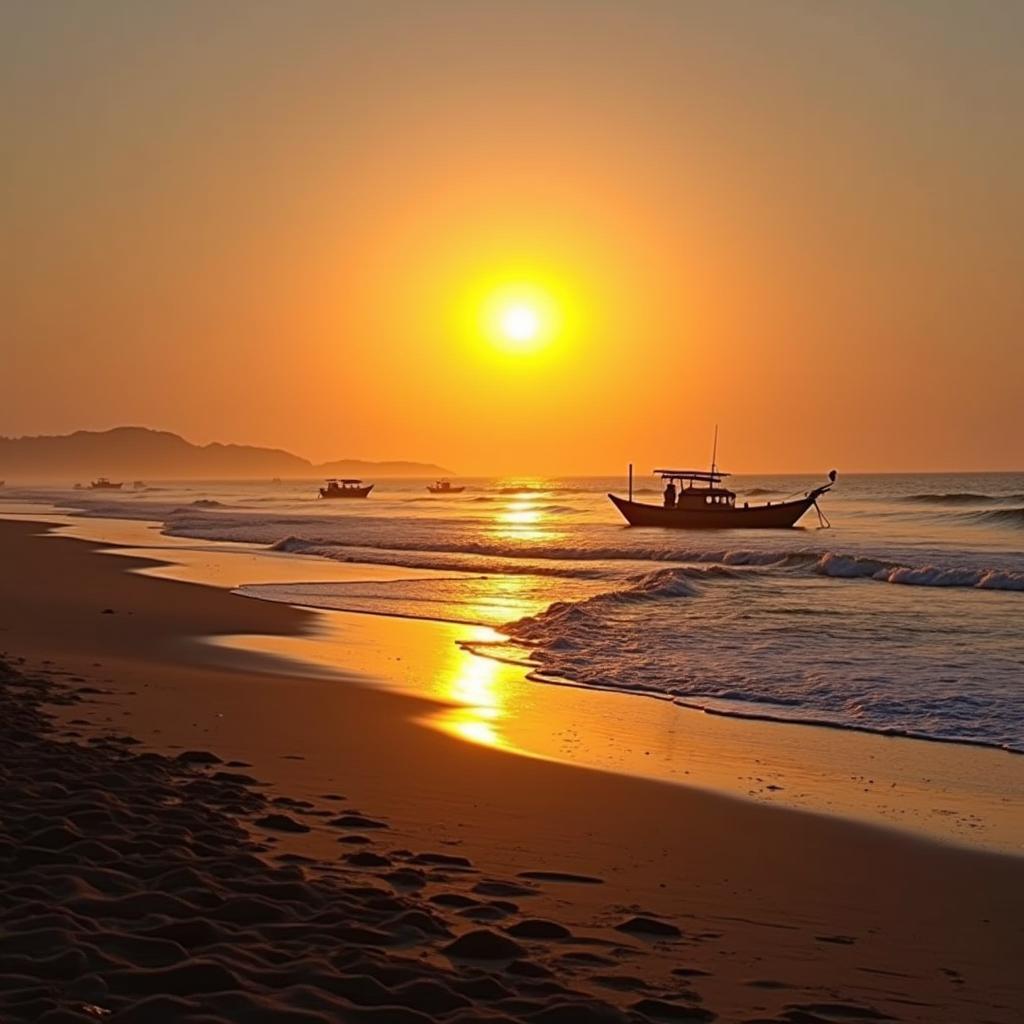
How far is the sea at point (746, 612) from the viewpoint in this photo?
1356cm

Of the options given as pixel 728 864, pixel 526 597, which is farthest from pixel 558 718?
pixel 526 597

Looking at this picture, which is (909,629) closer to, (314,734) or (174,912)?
(314,734)

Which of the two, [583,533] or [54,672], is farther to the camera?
[583,533]

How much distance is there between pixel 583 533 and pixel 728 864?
5236cm

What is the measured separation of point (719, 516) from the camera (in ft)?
204

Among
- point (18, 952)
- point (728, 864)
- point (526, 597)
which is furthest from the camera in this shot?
point (526, 597)

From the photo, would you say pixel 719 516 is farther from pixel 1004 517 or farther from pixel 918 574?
pixel 918 574

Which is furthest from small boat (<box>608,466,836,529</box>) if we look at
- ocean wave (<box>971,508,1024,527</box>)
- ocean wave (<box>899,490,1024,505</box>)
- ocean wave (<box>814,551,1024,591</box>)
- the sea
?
ocean wave (<box>899,490,1024,505</box>)

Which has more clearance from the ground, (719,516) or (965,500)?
(965,500)

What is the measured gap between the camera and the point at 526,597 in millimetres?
27047

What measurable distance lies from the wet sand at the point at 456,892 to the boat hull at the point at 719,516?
52.6 m

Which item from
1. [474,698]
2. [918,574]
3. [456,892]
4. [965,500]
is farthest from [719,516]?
[456,892]

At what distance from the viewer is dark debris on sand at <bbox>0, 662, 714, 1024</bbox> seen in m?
4.33

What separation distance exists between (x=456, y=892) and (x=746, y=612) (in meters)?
17.1
